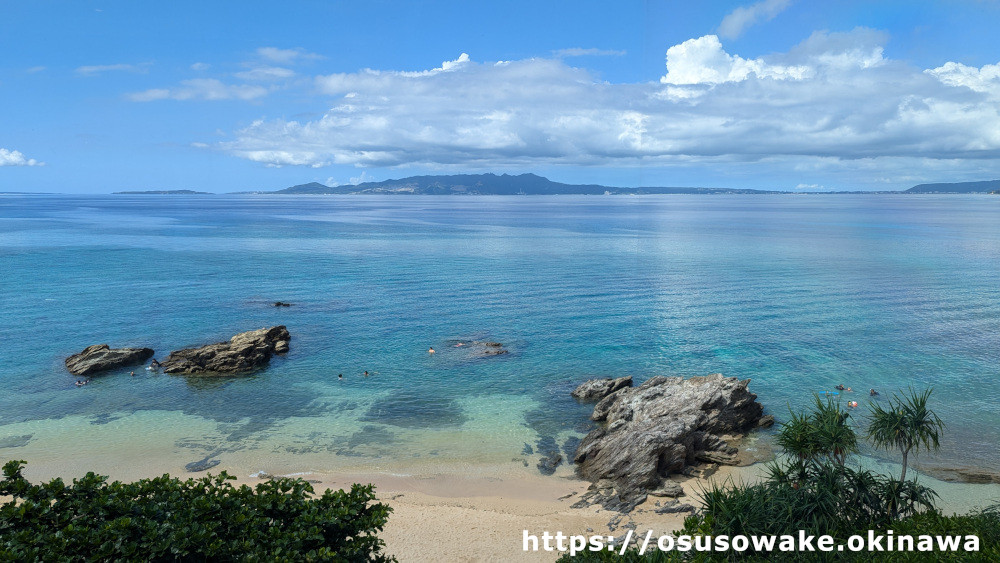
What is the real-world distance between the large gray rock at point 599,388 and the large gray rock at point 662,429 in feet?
7.30

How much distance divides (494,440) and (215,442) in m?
18.9

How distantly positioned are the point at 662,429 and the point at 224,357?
129 feet

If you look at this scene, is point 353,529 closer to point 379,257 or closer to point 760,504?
point 760,504

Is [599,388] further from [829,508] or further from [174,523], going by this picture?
[174,523]

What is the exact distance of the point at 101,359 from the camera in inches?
2040

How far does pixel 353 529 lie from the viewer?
1758 centimetres

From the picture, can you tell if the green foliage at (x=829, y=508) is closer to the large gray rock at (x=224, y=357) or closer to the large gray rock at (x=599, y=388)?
the large gray rock at (x=599, y=388)

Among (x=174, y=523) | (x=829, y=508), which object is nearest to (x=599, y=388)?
(x=829, y=508)

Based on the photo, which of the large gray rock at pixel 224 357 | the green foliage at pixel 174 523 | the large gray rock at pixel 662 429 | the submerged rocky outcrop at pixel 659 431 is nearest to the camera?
the green foliage at pixel 174 523

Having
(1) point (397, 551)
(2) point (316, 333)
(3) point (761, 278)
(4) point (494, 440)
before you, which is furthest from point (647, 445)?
(3) point (761, 278)

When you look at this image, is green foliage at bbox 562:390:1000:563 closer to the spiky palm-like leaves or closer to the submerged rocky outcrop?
the spiky palm-like leaves

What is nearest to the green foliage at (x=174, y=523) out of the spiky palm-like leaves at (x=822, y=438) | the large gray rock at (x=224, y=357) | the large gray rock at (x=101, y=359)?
the spiky palm-like leaves at (x=822, y=438)

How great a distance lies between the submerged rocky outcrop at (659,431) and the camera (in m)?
32.3

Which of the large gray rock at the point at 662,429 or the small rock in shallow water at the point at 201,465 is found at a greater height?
the large gray rock at the point at 662,429
